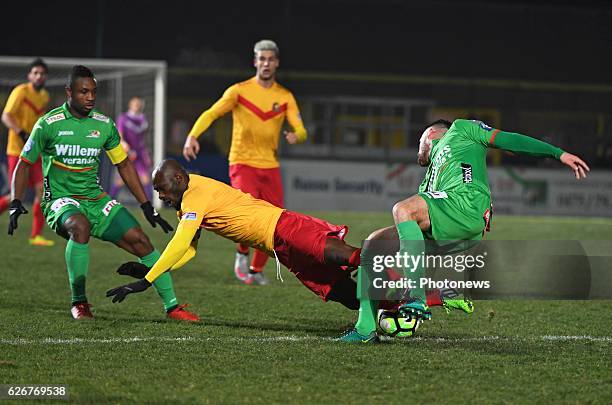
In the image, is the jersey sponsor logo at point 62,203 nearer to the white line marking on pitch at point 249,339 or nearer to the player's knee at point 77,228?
the player's knee at point 77,228

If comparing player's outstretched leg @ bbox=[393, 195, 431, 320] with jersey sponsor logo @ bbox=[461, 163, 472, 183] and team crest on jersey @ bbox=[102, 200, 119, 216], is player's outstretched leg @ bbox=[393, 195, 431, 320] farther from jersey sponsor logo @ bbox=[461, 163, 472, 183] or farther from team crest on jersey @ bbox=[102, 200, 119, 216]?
team crest on jersey @ bbox=[102, 200, 119, 216]

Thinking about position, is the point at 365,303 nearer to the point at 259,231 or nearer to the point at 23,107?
the point at 259,231

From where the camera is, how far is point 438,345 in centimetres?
589

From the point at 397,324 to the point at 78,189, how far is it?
256 centimetres

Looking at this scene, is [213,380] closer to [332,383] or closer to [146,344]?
[332,383]

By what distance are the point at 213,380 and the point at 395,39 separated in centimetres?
2522

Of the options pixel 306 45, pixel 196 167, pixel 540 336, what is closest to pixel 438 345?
pixel 540 336

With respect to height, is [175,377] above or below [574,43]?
below

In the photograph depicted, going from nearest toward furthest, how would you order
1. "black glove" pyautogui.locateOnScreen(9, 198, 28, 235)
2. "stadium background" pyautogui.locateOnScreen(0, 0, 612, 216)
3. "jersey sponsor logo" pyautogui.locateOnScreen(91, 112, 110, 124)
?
"black glove" pyautogui.locateOnScreen(9, 198, 28, 235) → "jersey sponsor logo" pyautogui.locateOnScreen(91, 112, 110, 124) → "stadium background" pyautogui.locateOnScreen(0, 0, 612, 216)

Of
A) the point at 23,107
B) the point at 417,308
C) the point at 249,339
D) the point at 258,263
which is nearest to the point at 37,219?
the point at 23,107

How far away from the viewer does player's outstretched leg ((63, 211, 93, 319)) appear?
22.4 ft

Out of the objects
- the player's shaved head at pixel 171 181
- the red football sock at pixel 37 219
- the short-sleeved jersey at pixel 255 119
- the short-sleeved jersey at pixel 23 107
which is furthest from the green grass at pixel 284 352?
the short-sleeved jersey at pixel 23 107

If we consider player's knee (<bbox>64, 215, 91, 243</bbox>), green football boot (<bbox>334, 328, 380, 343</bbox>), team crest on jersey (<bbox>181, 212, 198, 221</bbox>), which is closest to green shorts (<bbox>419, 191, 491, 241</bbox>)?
green football boot (<bbox>334, 328, 380, 343</bbox>)

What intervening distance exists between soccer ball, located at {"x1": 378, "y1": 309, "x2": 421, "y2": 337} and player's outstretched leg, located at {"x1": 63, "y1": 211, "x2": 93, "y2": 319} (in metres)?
2.15
